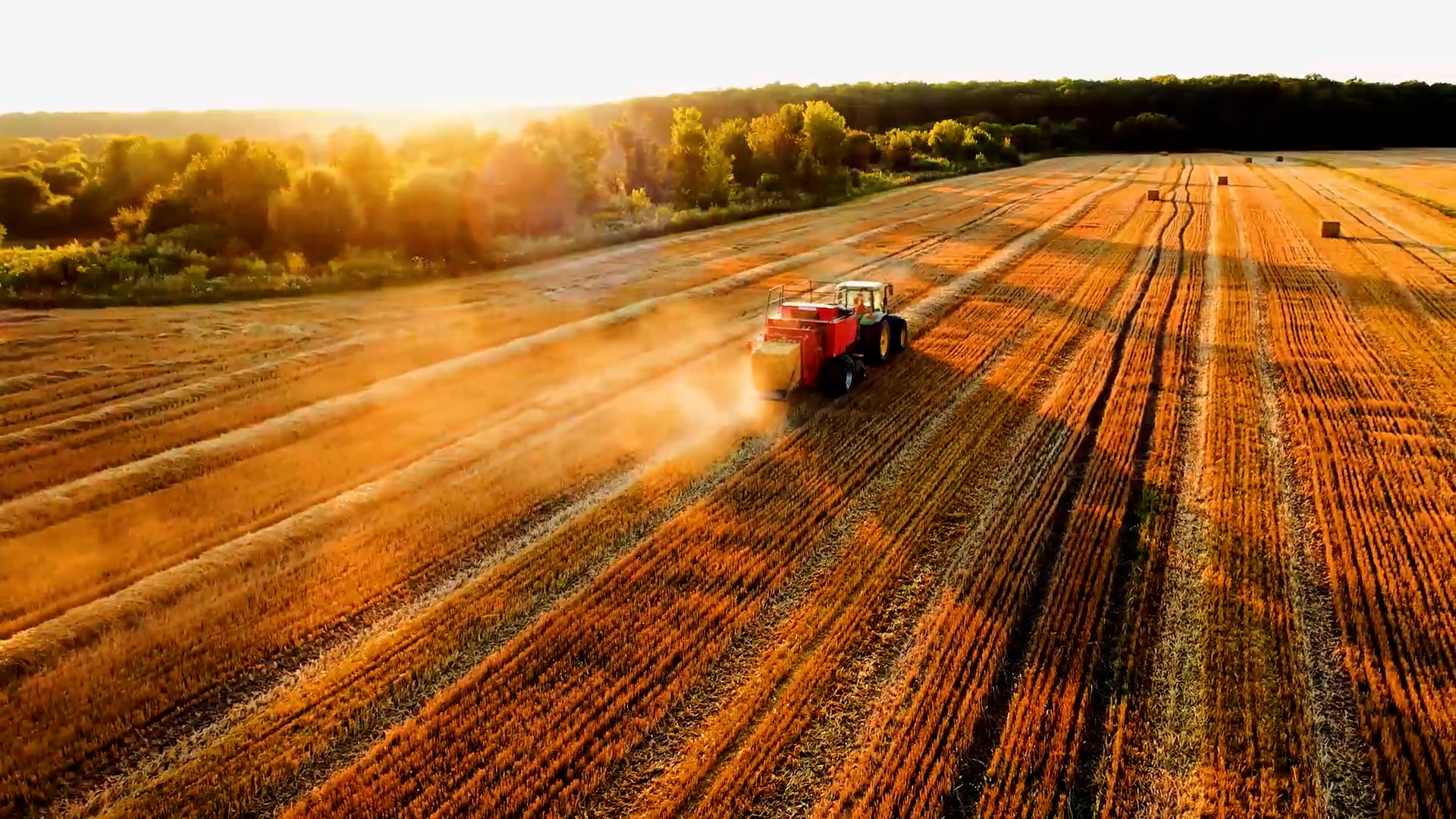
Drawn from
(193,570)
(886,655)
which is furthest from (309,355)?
(886,655)

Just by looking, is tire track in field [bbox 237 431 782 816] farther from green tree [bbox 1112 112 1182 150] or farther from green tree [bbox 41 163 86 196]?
green tree [bbox 1112 112 1182 150]

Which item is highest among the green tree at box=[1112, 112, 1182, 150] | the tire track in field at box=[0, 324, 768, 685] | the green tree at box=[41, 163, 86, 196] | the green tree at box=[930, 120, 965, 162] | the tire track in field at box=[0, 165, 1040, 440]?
the green tree at box=[1112, 112, 1182, 150]

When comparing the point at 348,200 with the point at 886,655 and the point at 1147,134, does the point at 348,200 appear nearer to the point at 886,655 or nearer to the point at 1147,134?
the point at 886,655

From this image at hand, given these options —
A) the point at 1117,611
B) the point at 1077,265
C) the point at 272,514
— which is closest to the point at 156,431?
the point at 272,514

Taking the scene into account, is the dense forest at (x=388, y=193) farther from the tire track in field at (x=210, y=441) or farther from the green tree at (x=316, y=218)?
the tire track in field at (x=210, y=441)

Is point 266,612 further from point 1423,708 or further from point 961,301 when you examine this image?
point 961,301

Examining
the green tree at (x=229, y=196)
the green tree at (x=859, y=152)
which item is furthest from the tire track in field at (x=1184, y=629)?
the green tree at (x=859, y=152)

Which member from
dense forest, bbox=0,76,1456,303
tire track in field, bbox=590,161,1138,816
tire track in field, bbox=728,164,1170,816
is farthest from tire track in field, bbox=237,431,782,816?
dense forest, bbox=0,76,1456,303
